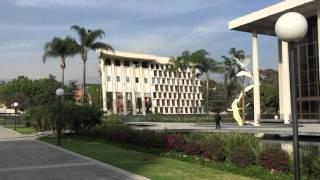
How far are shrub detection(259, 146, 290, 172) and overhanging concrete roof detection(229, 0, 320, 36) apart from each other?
104 feet

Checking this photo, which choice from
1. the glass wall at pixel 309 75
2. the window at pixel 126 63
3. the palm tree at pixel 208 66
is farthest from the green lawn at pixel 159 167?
the window at pixel 126 63

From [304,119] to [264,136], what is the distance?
26.2 m

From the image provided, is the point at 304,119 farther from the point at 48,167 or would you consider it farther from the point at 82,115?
the point at 48,167

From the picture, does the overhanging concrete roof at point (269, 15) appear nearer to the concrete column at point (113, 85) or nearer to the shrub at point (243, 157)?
the shrub at point (243, 157)

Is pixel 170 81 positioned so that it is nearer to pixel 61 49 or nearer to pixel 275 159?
pixel 61 49

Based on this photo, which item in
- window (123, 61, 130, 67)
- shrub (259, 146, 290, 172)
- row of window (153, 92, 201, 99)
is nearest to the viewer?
shrub (259, 146, 290, 172)

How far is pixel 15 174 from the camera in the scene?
14.2m

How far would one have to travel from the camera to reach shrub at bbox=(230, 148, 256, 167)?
1379 cm

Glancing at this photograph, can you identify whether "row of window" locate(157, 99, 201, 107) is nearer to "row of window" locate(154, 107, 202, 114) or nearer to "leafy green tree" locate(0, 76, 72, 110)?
"row of window" locate(154, 107, 202, 114)

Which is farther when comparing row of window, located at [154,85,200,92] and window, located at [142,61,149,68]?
row of window, located at [154,85,200,92]

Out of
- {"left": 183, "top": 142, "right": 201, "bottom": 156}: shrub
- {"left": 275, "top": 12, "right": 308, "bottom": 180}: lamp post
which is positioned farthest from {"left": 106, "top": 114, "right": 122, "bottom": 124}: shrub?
{"left": 275, "top": 12, "right": 308, "bottom": 180}: lamp post

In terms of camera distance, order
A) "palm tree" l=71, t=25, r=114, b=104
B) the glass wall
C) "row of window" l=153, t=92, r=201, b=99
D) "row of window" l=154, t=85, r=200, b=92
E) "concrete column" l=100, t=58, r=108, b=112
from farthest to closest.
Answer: "row of window" l=154, t=85, r=200, b=92
"row of window" l=153, t=92, r=201, b=99
"concrete column" l=100, t=58, r=108, b=112
"palm tree" l=71, t=25, r=114, b=104
the glass wall

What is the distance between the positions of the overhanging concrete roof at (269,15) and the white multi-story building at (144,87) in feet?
205

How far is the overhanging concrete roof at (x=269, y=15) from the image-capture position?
43500 millimetres
